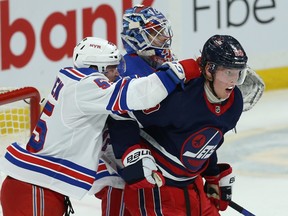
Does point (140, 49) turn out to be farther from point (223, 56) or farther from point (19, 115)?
point (19, 115)

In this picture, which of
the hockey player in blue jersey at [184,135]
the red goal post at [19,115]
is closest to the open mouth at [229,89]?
the hockey player in blue jersey at [184,135]

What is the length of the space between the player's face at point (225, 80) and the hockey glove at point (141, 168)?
0.32m

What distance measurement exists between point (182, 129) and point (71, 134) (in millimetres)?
353

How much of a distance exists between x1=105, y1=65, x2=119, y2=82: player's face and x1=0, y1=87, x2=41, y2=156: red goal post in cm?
96

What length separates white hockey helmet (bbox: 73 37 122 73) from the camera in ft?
10.3

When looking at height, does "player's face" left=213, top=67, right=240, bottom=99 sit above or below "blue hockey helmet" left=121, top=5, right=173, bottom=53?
below

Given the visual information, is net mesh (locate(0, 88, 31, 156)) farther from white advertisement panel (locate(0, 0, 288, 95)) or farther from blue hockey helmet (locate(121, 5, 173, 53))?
white advertisement panel (locate(0, 0, 288, 95))

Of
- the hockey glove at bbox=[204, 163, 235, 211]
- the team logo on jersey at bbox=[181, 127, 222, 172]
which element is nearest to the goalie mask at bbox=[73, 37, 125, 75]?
the team logo on jersey at bbox=[181, 127, 222, 172]

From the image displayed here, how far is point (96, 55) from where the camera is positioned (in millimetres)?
3127

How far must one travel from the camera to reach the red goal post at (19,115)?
13.6ft

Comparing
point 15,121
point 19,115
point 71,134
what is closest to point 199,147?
point 71,134

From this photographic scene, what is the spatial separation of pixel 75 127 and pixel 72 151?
0.08 m

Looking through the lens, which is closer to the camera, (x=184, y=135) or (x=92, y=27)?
(x=184, y=135)

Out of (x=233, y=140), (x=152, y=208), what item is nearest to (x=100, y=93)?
(x=152, y=208)
